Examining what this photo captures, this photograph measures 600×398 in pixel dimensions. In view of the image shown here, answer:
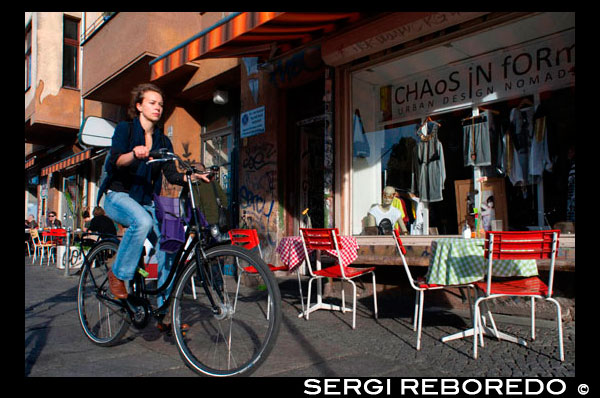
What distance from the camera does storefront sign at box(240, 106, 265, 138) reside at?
344 inches

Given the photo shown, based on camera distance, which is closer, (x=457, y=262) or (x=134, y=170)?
(x=134, y=170)

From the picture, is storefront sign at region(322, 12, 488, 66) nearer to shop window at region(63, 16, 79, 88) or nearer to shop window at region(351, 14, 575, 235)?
shop window at region(351, 14, 575, 235)

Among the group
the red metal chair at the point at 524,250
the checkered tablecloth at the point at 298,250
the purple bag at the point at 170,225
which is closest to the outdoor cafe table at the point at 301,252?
the checkered tablecloth at the point at 298,250

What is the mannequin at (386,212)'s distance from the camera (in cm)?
743

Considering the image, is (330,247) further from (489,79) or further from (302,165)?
(302,165)

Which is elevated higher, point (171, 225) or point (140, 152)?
point (140, 152)

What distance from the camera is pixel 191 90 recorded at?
10.6m

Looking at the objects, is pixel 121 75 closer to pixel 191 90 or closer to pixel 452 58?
pixel 191 90

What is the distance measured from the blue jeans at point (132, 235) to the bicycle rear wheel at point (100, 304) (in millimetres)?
235

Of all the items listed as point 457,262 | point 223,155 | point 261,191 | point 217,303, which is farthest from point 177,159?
point 223,155

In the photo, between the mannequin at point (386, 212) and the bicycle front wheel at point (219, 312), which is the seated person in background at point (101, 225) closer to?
the mannequin at point (386, 212)

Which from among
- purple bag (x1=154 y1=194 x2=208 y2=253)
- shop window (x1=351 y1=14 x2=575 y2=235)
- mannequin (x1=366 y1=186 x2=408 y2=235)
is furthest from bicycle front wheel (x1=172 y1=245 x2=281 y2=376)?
mannequin (x1=366 y1=186 x2=408 y2=235)

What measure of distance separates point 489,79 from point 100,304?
563 cm

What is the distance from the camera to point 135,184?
3529 millimetres
